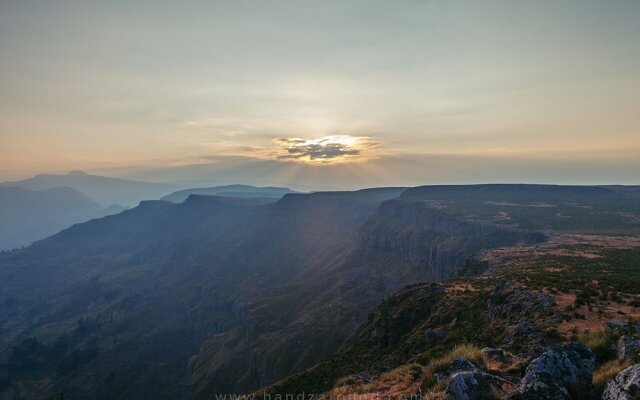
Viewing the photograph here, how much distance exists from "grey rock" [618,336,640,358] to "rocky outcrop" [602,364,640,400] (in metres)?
5.42

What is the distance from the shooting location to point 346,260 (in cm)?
18775

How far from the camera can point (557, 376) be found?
13.2 meters

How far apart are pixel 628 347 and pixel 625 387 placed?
717 cm

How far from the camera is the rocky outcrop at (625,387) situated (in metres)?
10.7

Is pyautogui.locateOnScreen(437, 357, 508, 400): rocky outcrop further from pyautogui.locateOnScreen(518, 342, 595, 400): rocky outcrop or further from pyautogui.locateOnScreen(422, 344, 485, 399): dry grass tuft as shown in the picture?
pyautogui.locateOnScreen(422, 344, 485, 399): dry grass tuft

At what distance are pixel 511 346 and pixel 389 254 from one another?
14742 centimetres

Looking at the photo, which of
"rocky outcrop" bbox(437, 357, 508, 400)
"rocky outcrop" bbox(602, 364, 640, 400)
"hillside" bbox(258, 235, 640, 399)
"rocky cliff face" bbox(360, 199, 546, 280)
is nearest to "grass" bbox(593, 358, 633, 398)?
"hillside" bbox(258, 235, 640, 399)

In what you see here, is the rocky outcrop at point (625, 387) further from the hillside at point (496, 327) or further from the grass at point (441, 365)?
the grass at point (441, 365)

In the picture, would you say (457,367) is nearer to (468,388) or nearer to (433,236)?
(468,388)

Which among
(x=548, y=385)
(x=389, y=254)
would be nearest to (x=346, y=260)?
(x=389, y=254)

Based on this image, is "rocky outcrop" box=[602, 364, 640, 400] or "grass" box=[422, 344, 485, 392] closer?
"rocky outcrop" box=[602, 364, 640, 400]

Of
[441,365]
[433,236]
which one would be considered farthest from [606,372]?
[433,236]

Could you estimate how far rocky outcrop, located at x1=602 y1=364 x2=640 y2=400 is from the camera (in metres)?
10.7

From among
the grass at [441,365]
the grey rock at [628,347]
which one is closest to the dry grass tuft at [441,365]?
the grass at [441,365]
